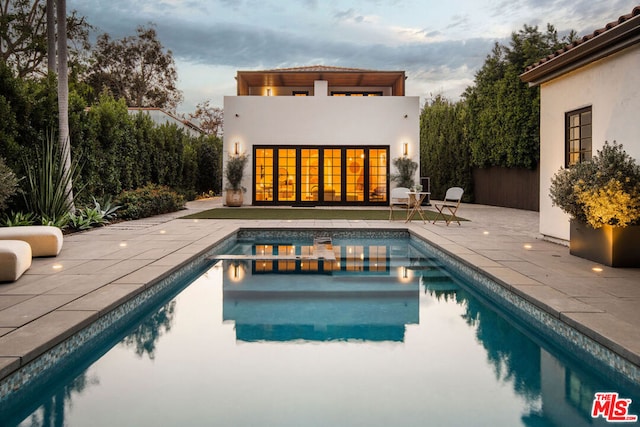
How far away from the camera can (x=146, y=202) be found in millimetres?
11477

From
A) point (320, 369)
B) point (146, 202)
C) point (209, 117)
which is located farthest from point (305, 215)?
point (209, 117)

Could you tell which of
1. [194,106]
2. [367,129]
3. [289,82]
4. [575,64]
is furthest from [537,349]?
[194,106]

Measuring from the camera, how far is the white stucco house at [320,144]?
15977 millimetres

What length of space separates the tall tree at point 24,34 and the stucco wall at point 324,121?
5568mm

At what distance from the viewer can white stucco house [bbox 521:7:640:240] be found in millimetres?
5348

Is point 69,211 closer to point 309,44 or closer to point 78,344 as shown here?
point 78,344

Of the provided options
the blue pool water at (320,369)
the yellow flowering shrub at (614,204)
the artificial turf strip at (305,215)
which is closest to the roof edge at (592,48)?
the yellow flowering shrub at (614,204)

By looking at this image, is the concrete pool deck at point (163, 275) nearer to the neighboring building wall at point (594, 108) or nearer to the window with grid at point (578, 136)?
the neighboring building wall at point (594, 108)

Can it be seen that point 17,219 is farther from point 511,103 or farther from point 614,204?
point 511,103

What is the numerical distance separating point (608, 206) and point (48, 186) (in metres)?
8.02

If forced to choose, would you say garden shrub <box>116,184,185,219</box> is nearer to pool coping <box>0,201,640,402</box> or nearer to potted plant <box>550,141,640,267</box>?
pool coping <box>0,201,640,402</box>

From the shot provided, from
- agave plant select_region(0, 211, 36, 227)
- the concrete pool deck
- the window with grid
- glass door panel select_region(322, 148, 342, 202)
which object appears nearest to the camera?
the concrete pool deck

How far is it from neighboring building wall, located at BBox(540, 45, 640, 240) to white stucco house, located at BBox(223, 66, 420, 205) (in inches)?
338

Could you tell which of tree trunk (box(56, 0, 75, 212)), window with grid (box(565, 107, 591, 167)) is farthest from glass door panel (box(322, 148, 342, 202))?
window with grid (box(565, 107, 591, 167))
